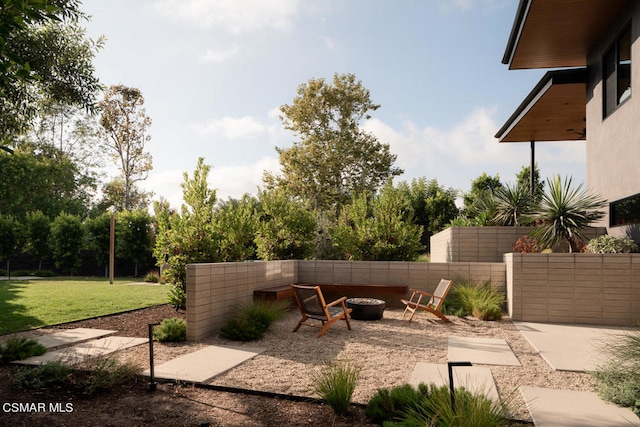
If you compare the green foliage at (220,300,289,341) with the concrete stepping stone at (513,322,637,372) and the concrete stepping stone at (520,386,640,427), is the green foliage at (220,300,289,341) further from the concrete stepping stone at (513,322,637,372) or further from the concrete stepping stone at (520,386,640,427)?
the concrete stepping stone at (513,322,637,372)

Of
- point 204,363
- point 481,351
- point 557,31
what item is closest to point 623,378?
point 481,351

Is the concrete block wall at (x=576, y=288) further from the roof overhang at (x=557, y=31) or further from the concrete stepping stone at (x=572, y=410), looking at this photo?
the roof overhang at (x=557, y=31)

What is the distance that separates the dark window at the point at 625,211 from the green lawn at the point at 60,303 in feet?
34.7

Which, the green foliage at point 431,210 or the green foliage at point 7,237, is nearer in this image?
the green foliage at point 7,237

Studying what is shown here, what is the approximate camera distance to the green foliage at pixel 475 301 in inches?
318

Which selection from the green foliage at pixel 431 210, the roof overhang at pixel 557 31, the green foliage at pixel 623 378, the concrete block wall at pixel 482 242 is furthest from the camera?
the green foliage at pixel 431 210

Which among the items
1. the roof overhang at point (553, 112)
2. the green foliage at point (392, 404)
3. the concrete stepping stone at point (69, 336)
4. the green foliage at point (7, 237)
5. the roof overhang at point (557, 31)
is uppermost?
the roof overhang at point (557, 31)

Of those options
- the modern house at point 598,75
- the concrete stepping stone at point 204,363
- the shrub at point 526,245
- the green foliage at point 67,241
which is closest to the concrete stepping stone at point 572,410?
the concrete stepping stone at point 204,363

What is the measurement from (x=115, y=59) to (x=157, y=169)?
22.4 m

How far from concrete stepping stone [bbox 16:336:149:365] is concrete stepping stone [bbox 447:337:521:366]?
4.45m

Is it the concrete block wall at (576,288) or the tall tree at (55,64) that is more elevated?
the tall tree at (55,64)

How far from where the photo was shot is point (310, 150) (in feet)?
75.8

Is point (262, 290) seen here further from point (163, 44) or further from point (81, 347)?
point (163, 44)

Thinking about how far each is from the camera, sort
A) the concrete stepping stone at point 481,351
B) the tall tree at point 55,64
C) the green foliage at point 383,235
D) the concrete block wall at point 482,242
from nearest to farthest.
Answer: the concrete stepping stone at point 481,351 < the tall tree at point 55,64 < the green foliage at point 383,235 < the concrete block wall at point 482,242
